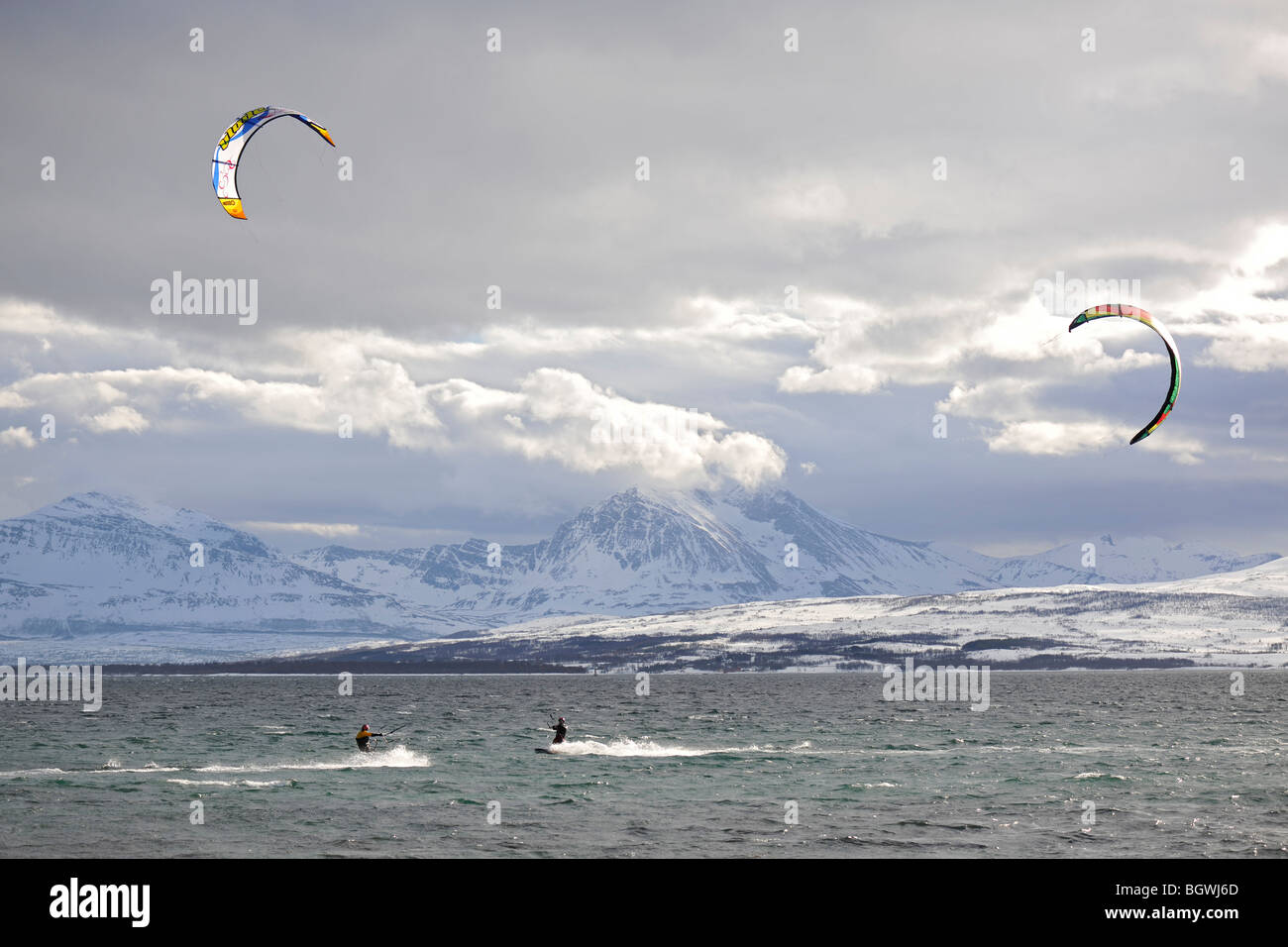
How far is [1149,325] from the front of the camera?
53844mm

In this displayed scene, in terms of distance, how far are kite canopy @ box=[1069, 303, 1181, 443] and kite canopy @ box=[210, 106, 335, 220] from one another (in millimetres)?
34213

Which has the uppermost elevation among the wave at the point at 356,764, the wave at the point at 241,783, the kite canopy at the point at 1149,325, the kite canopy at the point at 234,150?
the kite canopy at the point at 234,150

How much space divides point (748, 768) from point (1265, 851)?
32536mm

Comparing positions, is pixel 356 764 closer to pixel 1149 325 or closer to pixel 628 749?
pixel 628 749

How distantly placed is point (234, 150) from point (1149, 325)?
40.8 meters

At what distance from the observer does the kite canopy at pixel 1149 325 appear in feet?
176

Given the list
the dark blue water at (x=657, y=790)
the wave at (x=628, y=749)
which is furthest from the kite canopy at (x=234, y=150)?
the wave at (x=628, y=749)

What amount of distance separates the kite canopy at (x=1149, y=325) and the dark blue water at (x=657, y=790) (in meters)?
16.9

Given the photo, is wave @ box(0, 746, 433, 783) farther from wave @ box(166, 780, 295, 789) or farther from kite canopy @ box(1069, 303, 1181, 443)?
kite canopy @ box(1069, 303, 1181, 443)

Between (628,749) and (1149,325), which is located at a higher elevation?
(1149,325)

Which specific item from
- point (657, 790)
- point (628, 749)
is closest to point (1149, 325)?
point (657, 790)

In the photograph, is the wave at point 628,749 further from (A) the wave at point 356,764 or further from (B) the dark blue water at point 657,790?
(A) the wave at point 356,764

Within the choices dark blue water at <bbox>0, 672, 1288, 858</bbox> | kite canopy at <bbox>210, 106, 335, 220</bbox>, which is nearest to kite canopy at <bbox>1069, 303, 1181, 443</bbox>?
dark blue water at <bbox>0, 672, 1288, 858</bbox>
